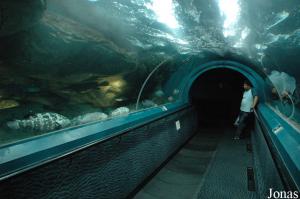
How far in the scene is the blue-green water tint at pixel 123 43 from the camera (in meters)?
5.53

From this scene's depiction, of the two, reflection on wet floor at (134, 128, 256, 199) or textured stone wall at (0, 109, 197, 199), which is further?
reflection on wet floor at (134, 128, 256, 199)

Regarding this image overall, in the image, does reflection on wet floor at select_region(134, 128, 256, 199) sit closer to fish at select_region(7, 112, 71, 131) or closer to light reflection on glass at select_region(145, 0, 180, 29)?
light reflection on glass at select_region(145, 0, 180, 29)

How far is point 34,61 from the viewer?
915 centimetres

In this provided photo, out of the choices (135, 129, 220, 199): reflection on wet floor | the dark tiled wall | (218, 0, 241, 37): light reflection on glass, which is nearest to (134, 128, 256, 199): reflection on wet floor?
(135, 129, 220, 199): reflection on wet floor

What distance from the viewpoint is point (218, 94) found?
1484cm

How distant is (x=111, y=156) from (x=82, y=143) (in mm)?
694

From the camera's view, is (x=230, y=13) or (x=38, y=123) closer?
(x=230, y=13)

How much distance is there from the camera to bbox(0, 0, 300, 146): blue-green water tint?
5527mm

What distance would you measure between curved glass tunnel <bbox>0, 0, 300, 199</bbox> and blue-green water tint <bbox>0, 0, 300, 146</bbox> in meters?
0.04

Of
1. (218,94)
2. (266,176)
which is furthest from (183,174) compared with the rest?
(218,94)

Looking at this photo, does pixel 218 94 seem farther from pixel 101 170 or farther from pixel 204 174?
pixel 101 170

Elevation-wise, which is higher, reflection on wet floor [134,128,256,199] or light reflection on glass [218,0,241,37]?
light reflection on glass [218,0,241,37]

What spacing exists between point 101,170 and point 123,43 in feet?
21.3

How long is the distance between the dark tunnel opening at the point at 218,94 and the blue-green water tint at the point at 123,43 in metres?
2.71
